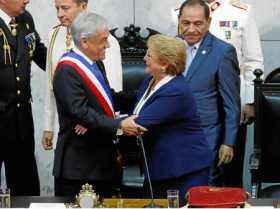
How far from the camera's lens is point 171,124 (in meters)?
5.17

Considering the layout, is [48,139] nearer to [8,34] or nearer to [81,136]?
[8,34]

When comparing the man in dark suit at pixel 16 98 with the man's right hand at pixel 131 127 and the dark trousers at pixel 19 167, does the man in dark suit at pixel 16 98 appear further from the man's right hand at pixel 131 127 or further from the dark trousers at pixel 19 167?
the man's right hand at pixel 131 127

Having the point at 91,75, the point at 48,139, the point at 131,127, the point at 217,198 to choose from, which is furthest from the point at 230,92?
the point at 217,198

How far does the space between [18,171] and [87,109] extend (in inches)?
50.1

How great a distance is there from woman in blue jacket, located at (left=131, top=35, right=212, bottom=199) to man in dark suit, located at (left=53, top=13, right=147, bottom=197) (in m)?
0.11

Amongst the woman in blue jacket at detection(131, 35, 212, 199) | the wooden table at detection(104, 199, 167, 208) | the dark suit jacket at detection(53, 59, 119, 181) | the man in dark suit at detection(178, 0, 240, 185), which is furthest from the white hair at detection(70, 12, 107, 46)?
the wooden table at detection(104, 199, 167, 208)

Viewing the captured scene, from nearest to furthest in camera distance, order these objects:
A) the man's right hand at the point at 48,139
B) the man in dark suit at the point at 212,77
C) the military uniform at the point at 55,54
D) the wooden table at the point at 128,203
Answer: the wooden table at the point at 128,203 → the man in dark suit at the point at 212,77 → the military uniform at the point at 55,54 → the man's right hand at the point at 48,139

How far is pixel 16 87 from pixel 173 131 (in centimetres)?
140

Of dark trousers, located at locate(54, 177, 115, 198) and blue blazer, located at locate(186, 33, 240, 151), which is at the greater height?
blue blazer, located at locate(186, 33, 240, 151)

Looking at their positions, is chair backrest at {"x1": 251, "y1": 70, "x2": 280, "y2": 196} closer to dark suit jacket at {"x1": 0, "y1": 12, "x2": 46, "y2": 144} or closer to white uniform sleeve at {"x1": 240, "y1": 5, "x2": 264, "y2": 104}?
white uniform sleeve at {"x1": 240, "y1": 5, "x2": 264, "y2": 104}

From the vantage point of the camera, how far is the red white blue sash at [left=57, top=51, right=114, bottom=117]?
514 cm

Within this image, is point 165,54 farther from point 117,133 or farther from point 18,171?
point 18,171

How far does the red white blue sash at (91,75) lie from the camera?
5.14 metres

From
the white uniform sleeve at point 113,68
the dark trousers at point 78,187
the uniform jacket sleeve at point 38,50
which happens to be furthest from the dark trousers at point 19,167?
the dark trousers at point 78,187
